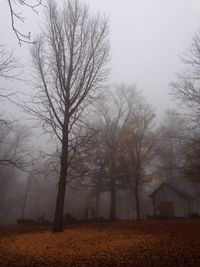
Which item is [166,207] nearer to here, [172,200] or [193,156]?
[172,200]

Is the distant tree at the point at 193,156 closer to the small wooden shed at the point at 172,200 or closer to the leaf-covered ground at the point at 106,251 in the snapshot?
the small wooden shed at the point at 172,200

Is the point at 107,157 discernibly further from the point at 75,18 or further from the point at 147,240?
the point at 147,240

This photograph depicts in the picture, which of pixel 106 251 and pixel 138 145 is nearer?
pixel 106 251

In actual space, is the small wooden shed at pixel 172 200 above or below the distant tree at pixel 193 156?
below

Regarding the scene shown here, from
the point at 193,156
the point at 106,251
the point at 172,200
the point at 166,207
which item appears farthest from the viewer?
the point at 172,200

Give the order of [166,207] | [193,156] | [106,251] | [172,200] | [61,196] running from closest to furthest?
[106,251]
[61,196]
[193,156]
[166,207]
[172,200]

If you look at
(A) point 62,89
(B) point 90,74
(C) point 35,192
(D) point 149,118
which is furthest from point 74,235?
(C) point 35,192

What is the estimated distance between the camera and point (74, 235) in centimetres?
1214

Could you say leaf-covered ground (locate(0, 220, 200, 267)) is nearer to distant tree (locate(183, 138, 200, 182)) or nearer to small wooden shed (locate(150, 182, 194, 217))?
distant tree (locate(183, 138, 200, 182))

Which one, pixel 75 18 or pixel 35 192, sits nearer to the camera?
pixel 75 18

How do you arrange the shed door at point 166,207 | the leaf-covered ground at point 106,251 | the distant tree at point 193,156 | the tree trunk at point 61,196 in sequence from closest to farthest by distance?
the leaf-covered ground at point 106,251 < the tree trunk at point 61,196 < the distant tree at point 193,156 < the shed door at point 166,207

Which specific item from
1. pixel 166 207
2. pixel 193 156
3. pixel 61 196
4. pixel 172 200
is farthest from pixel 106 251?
pixel 172 200

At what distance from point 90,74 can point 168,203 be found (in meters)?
22.4

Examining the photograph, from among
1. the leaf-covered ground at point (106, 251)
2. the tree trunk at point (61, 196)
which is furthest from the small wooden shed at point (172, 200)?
the leaf-covered ground at point (106, 251)
